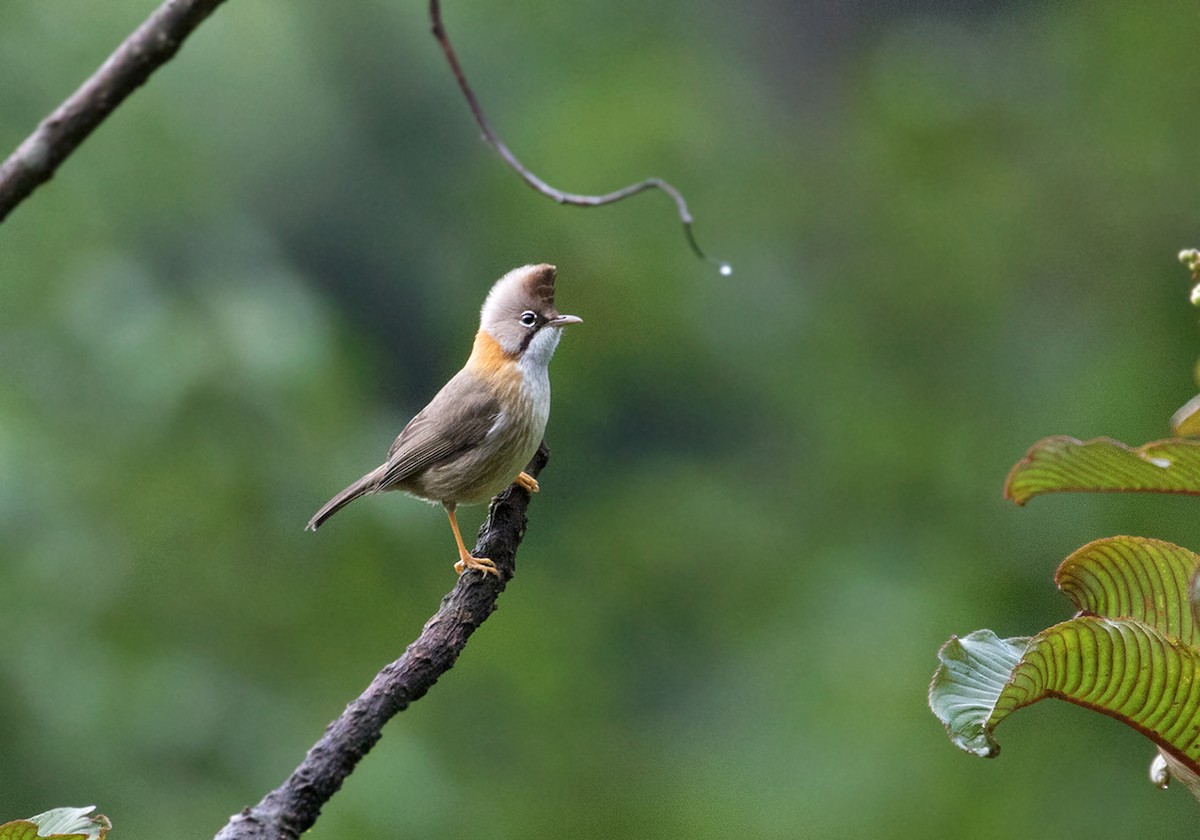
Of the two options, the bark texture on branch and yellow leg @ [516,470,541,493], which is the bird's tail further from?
the bark texture on branch

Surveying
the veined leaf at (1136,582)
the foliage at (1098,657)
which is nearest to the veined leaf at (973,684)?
the foliage at (1098,657)

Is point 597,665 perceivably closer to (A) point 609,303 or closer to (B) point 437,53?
(A) point 609,303

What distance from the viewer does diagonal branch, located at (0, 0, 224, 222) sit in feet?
5.82

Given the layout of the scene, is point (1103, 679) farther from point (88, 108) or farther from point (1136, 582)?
point (88, 108)

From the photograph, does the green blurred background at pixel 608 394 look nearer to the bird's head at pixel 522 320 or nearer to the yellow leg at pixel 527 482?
the bird's head at pixel 522 320

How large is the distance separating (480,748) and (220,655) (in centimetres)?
240

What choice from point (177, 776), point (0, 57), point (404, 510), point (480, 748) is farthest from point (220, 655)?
point (0, 57)

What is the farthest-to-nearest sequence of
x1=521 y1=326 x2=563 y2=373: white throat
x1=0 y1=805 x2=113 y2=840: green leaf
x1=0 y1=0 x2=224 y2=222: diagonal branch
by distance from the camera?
x1=521 y1=326 x2=563 y2=373: white throat, x1=0 y1=805 x2=113 y2=840: green leaf, x1=0 y1=0 x2=224 y2=222: diagonal branch

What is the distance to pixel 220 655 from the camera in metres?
6.57

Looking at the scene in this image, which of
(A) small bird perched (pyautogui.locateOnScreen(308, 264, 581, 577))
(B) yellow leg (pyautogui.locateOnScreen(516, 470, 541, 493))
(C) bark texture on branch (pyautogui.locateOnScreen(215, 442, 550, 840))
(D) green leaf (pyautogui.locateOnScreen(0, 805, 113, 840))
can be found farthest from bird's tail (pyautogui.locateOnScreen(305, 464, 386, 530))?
(D) green leaf (pyautogui.locateOnScreen(0, 805, 113, 840))

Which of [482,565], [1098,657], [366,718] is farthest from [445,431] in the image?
[1098,657]

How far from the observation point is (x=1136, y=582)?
7.14 feet

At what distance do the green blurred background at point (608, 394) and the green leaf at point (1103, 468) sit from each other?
4.59 metres

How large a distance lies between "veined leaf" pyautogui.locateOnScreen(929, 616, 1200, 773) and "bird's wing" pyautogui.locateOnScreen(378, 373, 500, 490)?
2216mm
